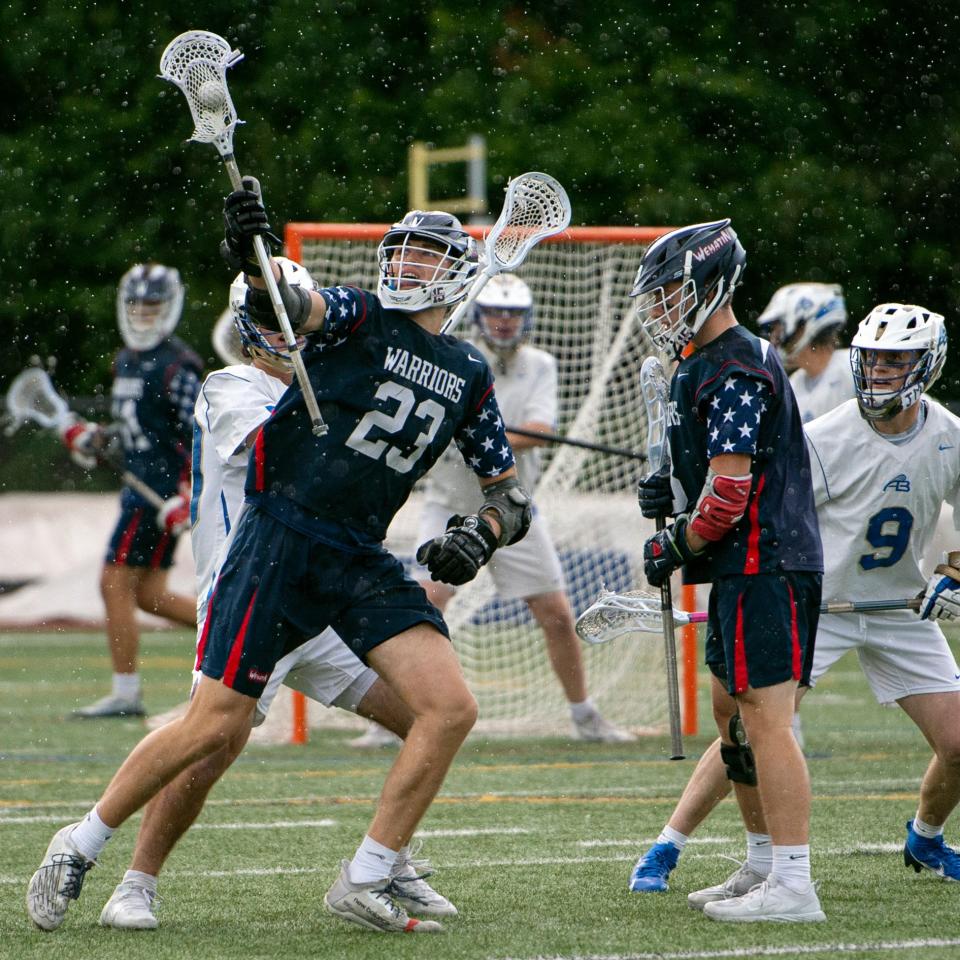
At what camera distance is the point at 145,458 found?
9.43 metres

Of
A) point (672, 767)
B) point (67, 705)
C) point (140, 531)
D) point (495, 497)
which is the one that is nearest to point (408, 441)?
point (495, 497)

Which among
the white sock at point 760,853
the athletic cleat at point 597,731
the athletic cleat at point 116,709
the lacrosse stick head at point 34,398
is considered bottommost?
the athletic cleat at point 116,709

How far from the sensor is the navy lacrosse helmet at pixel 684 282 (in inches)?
178

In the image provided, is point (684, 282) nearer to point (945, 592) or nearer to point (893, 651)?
point (945, 592)

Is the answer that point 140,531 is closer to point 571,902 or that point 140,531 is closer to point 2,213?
point 571,902

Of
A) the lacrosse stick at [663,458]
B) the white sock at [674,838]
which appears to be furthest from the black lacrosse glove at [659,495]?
Answer: the white sock at [674,838]

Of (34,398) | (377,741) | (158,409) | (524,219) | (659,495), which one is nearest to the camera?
(659,495)

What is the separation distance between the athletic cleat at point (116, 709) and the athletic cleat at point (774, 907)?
5.09 metres

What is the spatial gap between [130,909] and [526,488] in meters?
3.98

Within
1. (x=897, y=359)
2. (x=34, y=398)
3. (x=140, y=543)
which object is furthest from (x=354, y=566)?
(x=34, y=398)

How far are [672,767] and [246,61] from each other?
1301cm

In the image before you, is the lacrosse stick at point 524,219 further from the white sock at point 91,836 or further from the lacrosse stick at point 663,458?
the white sock at point 91,836

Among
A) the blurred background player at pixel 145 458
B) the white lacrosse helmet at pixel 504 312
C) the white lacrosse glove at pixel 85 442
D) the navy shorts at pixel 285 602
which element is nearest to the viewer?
the navy shorts at pixel 285 602

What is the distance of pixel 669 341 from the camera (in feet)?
15.0
